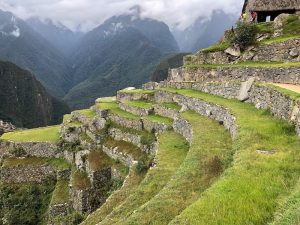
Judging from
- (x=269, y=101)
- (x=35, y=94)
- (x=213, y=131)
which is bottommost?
(x=35, y=94)

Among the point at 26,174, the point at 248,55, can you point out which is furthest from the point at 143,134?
the point at 26,174

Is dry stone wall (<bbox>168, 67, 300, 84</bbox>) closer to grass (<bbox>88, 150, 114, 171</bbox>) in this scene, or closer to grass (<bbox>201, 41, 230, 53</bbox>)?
grass (<bbox>201, 41, 230, 53</bbox>)

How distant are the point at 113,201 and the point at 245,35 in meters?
15.3

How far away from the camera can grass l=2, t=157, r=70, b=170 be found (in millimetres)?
31895

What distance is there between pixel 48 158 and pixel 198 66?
1322 centimetres

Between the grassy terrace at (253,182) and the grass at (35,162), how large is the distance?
20309 mm

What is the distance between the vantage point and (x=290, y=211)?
7.65m

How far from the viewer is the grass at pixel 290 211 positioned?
7242mm

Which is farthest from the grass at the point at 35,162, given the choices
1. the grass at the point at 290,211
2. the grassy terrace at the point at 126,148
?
the grass at the point at 290,211

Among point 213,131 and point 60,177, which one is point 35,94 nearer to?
point 60,177

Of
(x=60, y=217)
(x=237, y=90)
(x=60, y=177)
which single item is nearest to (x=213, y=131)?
(x=237, y=90)

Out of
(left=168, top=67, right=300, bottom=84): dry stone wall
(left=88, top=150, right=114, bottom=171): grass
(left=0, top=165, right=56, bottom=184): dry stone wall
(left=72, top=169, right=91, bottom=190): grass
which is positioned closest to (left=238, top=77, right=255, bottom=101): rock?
(left=168, top=67, right=300, bottom=84): dry stone wall

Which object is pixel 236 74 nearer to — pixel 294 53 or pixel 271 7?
pixel 294 53

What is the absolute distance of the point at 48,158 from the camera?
3356cm
